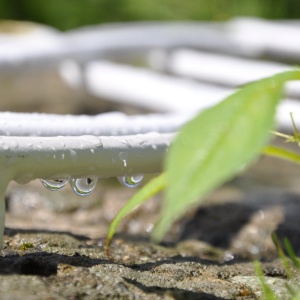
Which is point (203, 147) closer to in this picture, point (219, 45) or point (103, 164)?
point (103, 164)

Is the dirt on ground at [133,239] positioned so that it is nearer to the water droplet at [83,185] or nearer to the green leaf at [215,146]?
the water droplet at [83,185]

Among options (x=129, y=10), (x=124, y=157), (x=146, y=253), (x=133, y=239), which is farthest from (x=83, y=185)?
(x=129, y=10)

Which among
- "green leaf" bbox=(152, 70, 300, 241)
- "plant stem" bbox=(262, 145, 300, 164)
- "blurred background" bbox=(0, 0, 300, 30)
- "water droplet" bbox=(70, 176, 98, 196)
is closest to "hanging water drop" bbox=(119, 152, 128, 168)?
"water droplet" bbox=(70, 176, 98, 196)

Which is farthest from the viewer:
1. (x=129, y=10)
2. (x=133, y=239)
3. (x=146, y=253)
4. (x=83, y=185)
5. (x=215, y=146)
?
(x=129, y=10)

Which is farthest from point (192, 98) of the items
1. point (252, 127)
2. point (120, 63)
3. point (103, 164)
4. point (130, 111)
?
point (252, 127)

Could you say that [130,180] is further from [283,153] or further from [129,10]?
[129,10]

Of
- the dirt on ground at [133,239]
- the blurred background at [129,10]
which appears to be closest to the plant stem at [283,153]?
the dirt on ground at [133,239]

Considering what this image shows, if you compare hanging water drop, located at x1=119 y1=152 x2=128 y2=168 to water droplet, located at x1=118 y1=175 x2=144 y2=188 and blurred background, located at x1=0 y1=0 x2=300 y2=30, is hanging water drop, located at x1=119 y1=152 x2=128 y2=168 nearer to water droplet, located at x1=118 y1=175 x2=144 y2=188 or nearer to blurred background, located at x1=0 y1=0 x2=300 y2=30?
water droplet, located at x1=118 y1=175 x2=144 y2=188
